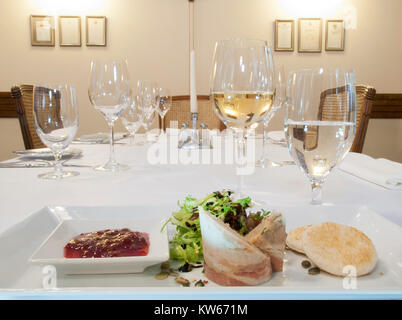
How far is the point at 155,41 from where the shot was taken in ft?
14.2

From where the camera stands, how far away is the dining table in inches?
21.6

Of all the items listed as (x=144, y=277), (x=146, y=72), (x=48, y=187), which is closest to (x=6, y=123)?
(x=146, y=72)

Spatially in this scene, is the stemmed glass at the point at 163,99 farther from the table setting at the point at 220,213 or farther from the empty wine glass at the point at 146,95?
the table setting at the point at 220,213

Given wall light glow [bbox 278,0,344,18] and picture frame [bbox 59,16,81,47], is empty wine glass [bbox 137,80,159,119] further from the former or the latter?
wall light glow [bbox 278,0,344,18]

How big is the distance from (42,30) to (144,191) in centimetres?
392

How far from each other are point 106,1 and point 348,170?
12.5 ft

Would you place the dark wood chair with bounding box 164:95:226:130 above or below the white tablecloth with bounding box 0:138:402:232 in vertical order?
above

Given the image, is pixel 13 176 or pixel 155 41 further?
pixel 155 41

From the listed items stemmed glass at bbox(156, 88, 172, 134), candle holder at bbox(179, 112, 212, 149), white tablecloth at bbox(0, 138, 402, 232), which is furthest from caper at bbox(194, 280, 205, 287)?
stemmed glass at bbox(156, 88, 172, 134)

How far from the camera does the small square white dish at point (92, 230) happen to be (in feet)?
1.47

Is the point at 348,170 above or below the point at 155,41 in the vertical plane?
below

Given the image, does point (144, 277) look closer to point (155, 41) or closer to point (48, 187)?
point (48, 187)

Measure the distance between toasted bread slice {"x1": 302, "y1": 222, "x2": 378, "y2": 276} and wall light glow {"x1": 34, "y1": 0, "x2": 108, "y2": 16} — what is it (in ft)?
13.9
